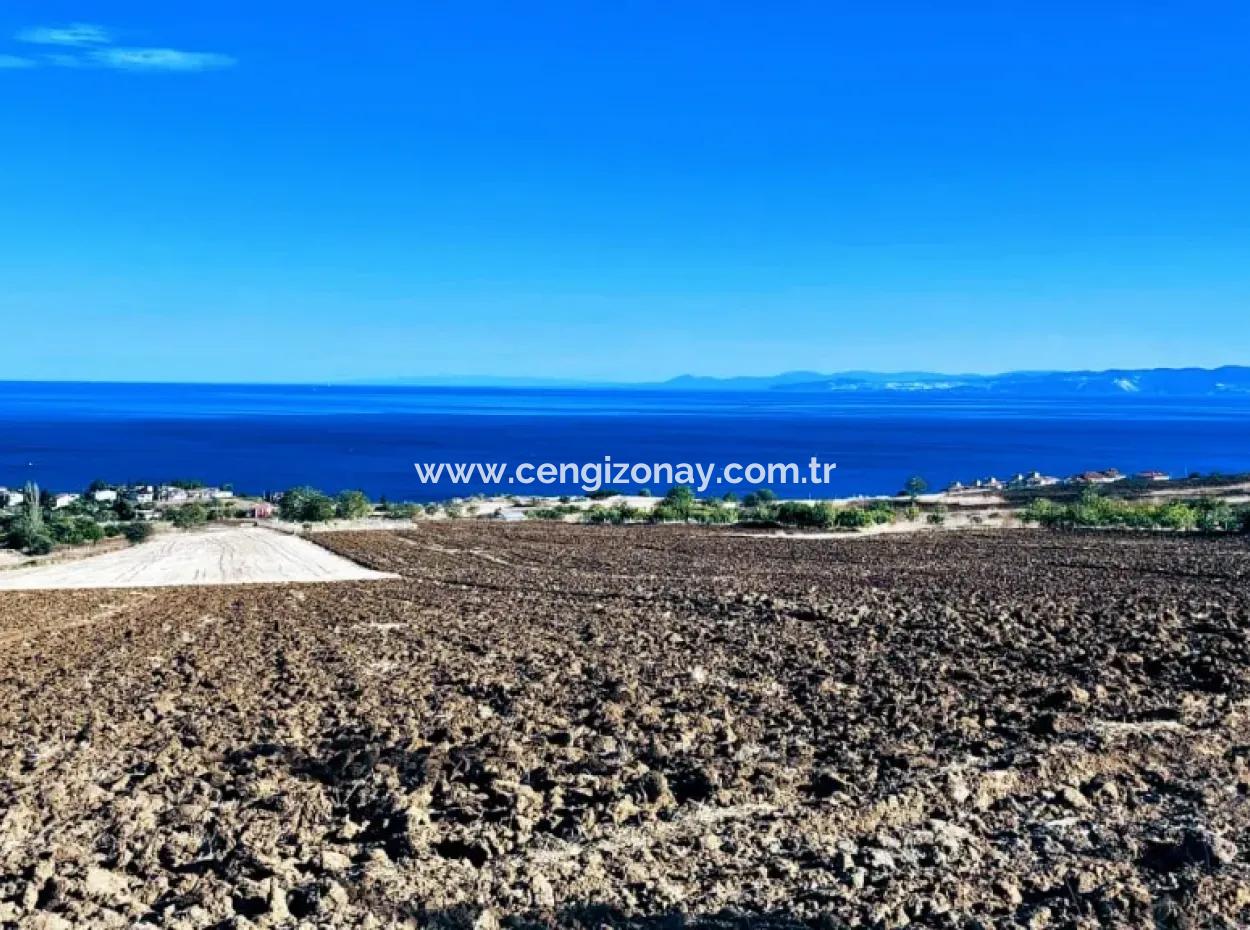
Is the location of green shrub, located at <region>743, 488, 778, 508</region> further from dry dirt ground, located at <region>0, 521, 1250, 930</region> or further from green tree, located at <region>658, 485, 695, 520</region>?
dry dirt ground, located at <region>0, 521, 1250, 930</region>

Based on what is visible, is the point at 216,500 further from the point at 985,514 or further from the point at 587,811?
the point at 587,811

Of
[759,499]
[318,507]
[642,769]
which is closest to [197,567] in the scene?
[318,507]

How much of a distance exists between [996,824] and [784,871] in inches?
63.0

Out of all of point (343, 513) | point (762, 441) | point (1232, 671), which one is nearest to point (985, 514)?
point (343, 513)

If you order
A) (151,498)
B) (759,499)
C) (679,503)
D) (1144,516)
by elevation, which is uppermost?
(1144,516)

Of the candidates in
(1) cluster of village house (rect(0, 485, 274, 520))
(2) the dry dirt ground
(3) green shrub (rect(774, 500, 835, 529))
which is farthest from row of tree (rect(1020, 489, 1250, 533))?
(1) cluster of village house (rect(0, 485, 274, 520))

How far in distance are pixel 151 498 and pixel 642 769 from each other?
5903 cm

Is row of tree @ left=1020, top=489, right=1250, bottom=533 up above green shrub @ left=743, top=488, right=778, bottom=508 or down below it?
above

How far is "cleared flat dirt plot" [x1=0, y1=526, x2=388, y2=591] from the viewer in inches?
992

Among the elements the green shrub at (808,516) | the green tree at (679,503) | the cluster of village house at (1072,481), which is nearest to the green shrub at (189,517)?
the green tree at (679,503)

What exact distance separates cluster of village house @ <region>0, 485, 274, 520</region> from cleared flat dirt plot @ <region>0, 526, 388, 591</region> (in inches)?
586

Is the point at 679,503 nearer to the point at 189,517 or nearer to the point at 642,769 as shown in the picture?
the point at 189,517

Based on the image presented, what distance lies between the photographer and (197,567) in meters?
28.1

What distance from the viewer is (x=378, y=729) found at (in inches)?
348
